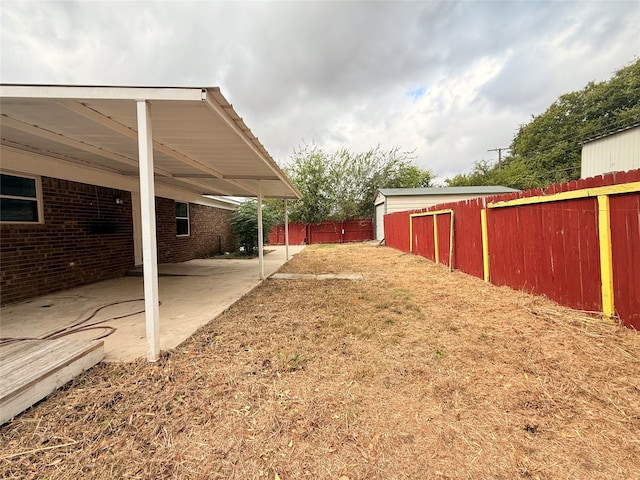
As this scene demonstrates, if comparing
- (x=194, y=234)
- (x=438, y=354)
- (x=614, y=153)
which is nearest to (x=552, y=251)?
(x=438, y=354)

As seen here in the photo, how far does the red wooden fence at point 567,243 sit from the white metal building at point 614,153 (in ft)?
29.4

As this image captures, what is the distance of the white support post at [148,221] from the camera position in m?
2.61

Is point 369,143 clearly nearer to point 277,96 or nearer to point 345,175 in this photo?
point 345,175

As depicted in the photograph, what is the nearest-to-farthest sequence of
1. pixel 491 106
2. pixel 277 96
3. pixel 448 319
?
1. pixel 448 319
2. pixel 277 96
3. pixel 491 106

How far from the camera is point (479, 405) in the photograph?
198 centimetres

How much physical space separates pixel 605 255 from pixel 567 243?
1.90 ft

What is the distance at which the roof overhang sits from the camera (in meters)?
2.56

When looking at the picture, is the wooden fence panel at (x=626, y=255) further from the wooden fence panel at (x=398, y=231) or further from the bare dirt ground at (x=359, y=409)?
the wooden fence panel at (x=398, y=231)

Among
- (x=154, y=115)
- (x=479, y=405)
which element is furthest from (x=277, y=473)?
(x=154, y=115)

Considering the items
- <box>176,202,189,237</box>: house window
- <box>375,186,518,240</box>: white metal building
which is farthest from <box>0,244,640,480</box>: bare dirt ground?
<box>375,186,518,240</box>: white metal building

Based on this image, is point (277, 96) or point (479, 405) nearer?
point (479, 405)

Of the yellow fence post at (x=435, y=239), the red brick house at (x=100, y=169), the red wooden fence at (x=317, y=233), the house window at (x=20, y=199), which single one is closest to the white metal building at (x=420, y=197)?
the red wooden fence at (x=317, y=233)

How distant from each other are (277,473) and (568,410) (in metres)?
1.90

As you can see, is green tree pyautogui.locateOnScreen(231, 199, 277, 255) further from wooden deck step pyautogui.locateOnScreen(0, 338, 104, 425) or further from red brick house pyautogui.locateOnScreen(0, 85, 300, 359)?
wooden deck step pyautogui.locateOnScreen(0, 338, 104, 425)
